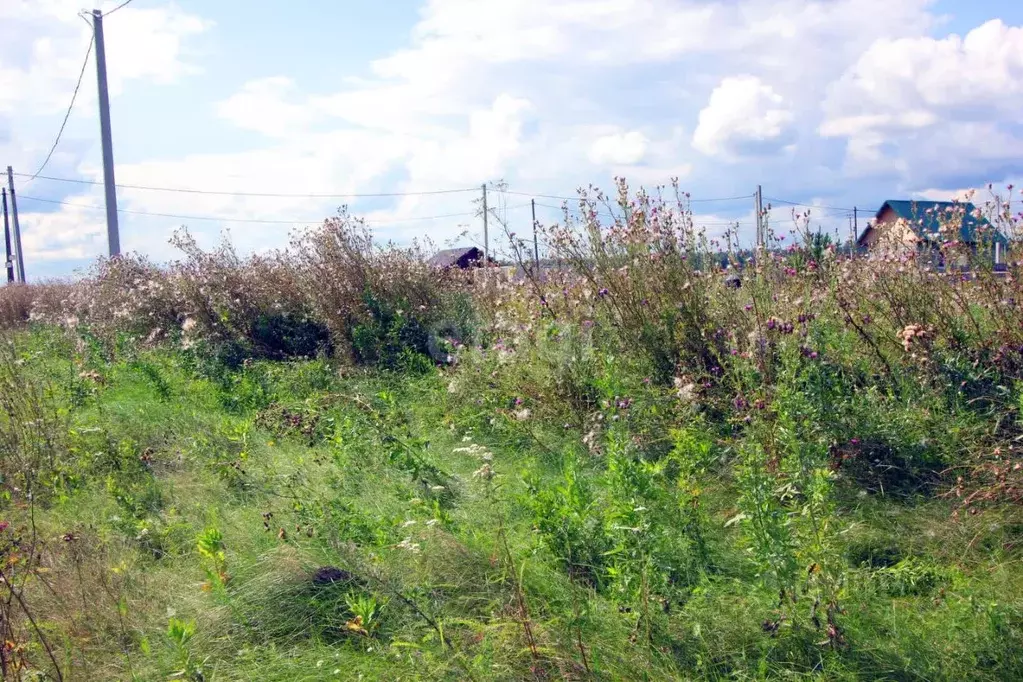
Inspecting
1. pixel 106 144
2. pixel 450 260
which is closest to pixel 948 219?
pixel 450 260

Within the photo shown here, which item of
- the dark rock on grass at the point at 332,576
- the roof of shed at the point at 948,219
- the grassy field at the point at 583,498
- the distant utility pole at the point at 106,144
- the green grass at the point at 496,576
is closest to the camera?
the green grass at the point at 496,576

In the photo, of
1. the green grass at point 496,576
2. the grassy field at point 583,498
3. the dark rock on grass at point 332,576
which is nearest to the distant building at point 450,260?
the grassy field at point 583,498

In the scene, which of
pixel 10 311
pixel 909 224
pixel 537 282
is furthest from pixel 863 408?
pixel 10 311

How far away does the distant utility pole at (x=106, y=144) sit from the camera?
1522 cm

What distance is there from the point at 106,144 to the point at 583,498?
1473 cm

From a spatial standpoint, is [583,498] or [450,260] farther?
[450,260]

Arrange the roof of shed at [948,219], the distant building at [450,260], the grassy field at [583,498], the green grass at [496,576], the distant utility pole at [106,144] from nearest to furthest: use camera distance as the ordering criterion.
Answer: the green grass at [496,576] < the grassy field at [583,498] < the roof of shed at [948,219] < the distant building at [450,260] < the distant utility pole at [106,144]

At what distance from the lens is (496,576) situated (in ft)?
11.6

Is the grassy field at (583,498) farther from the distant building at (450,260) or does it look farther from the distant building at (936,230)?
the distant building at (450,260)

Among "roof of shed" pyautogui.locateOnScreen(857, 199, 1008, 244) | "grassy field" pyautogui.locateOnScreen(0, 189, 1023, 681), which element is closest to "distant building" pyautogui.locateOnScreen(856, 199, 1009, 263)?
"roof of shed" pyautogui.locateOnScreen(857, 199, 1008, 244)

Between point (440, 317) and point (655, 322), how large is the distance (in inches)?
146

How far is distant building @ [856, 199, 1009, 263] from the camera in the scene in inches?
220

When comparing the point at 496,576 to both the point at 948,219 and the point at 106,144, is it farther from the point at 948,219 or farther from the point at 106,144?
the point at 106,144

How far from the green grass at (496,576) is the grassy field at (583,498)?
0.05 ft
